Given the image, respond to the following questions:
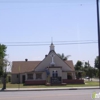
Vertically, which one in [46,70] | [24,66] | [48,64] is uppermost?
[48,64]

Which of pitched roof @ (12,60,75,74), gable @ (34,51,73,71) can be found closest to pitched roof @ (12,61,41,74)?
pitched roof @ (12,60,75,74)

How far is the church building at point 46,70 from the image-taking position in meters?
60.2

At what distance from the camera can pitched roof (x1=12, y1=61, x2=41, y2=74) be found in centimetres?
6619

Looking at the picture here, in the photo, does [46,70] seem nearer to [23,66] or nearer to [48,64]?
[48,64]

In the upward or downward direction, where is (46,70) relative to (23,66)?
downward

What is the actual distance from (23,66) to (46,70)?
10926mm

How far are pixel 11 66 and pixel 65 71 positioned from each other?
15026 millimetres

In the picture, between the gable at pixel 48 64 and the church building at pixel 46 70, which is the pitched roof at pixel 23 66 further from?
the gable at pixel 48 64

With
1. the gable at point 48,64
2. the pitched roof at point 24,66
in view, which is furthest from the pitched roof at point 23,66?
the gable at point 48,64

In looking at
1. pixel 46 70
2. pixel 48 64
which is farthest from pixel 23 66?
pixel 46 70

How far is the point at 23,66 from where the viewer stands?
224ft

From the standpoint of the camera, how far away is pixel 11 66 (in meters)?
70.9

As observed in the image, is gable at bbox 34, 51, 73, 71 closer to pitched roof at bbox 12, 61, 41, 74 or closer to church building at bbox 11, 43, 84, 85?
church building at bbox 11, 43, 84, 85

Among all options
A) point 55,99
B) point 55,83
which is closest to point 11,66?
point 55,83
